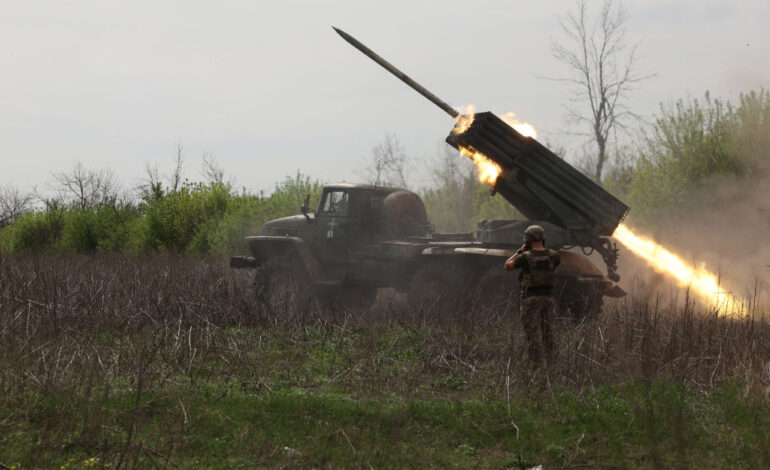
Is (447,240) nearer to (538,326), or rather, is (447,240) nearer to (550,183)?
(550,183)

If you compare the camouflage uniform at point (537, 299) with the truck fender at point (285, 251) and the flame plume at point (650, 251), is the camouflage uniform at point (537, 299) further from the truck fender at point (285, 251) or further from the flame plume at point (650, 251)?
the truck fender at point (285, 251)

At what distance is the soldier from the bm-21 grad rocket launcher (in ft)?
12.1

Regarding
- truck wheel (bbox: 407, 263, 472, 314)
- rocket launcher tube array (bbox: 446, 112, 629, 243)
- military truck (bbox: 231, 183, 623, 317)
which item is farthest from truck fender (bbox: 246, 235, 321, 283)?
rocket launcher tube array (bbox: 446, 112, 629, 243)

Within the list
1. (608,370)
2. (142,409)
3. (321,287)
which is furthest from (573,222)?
(142,409)

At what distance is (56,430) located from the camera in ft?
20.4

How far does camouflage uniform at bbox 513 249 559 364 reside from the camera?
8.14 meters

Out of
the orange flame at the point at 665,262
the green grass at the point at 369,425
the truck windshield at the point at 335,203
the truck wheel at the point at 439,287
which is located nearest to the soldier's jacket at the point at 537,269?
the green grass at the point at 369,425

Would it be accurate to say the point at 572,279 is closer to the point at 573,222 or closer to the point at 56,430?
the point at 573,222

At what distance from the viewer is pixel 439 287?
12883 millimetres

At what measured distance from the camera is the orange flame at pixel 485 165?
12.1 meters

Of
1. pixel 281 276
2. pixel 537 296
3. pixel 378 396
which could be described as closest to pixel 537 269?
pixel 537 296

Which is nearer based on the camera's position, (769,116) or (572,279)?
(572,279)

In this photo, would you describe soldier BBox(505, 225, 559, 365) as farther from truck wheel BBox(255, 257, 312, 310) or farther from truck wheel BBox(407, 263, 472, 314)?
truck wheel BBox(255, 257, 312, 310)

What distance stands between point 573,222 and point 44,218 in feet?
117
